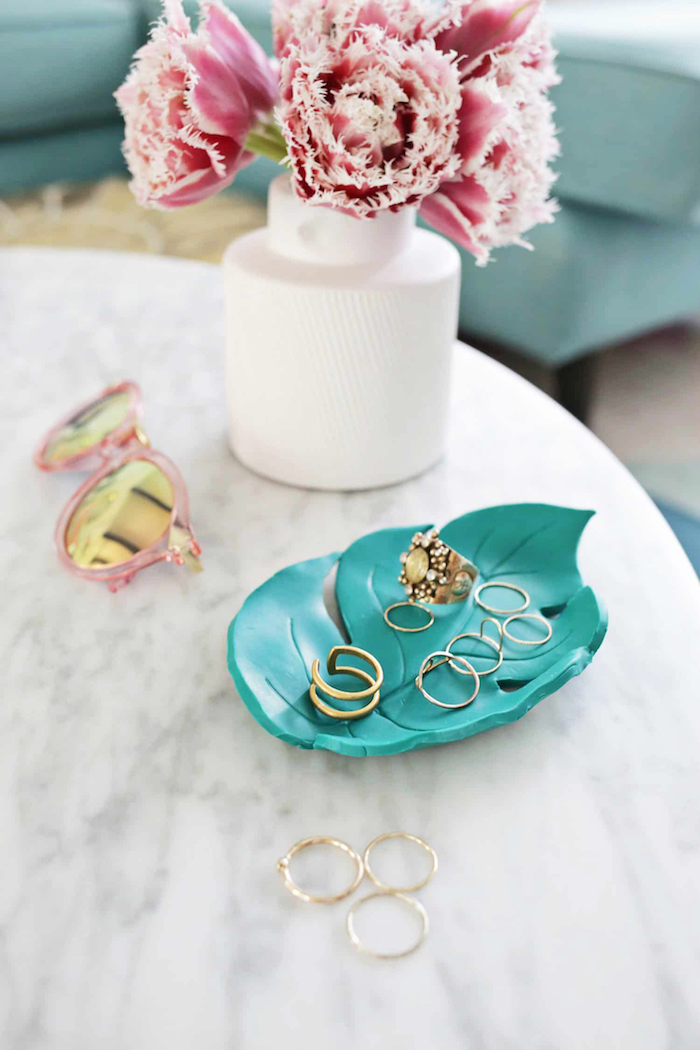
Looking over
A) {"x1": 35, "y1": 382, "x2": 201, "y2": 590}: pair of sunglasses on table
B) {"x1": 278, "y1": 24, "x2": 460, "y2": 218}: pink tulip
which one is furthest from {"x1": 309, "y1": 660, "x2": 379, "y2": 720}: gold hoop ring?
{"x1": 278, "y1": 24, "x2": 460, "y2": 218}: pink tulip

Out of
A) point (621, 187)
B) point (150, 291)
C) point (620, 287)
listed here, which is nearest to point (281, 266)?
point (150, 291)

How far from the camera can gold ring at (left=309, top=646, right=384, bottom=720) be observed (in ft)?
1.37

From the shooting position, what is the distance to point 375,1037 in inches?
12.4

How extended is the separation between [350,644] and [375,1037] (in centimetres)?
20

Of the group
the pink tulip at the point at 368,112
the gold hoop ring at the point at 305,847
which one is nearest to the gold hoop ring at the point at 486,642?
the gold hoop ring at the point at 305,847

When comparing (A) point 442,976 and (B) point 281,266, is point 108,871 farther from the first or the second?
(B) point 281,266

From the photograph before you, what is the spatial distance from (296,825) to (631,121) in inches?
43.4

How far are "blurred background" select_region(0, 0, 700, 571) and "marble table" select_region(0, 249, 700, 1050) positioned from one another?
0.78 m

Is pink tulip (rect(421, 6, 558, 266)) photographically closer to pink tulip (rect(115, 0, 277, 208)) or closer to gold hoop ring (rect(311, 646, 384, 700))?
pink tulip (rect(115, 0, 277, 208))

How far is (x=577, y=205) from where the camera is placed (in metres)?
1.30

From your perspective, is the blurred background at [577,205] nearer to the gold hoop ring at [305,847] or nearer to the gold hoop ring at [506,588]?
the gold hoop ring at [506,588]

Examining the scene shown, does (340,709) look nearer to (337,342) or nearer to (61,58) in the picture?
(337,342)

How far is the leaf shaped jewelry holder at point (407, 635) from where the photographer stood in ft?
1.36

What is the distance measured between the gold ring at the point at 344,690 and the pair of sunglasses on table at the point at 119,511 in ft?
0.40
